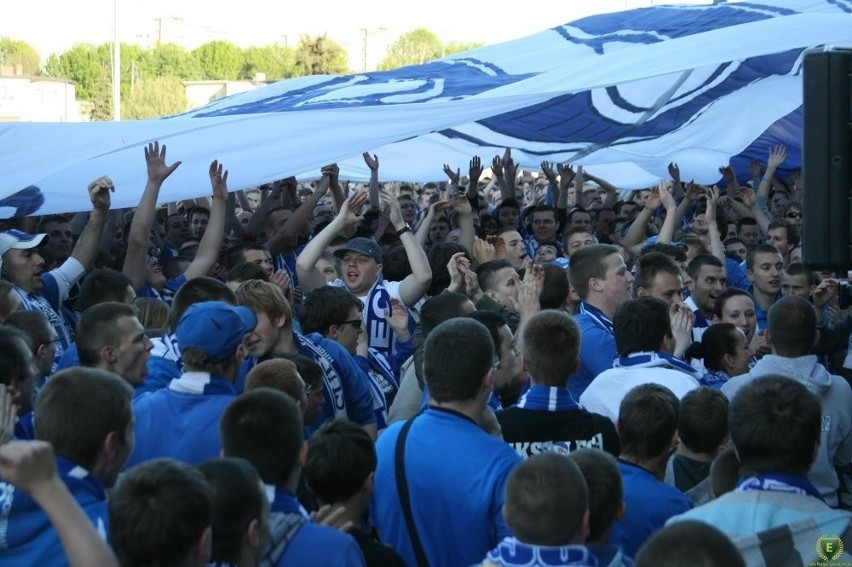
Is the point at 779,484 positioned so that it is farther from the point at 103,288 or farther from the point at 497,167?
the point at 497,167

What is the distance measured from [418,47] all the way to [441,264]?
129 meters

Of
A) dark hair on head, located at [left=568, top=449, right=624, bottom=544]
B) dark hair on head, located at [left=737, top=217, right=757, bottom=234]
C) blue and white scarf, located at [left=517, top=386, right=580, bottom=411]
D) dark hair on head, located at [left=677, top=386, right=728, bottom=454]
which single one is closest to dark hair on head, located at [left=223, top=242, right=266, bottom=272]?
blue and white scarf, located at [left=517, top=386, right=580, bottom=411]

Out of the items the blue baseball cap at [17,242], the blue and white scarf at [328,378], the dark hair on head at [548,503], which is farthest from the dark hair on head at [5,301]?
the dark hair on head at [548,503]

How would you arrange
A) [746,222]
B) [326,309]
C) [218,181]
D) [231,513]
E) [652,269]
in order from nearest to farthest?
[231,513] < [326,309] < [652,269] < [218,181] < [746,222]

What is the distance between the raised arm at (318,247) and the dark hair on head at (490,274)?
889mm

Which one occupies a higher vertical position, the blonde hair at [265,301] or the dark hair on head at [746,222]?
the blonde hair at [265,301]

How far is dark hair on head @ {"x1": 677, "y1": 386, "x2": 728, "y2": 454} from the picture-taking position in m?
4.46

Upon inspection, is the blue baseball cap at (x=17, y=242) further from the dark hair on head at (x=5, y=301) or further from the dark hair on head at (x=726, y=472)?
the dark hair on head at (x=726, y=472)

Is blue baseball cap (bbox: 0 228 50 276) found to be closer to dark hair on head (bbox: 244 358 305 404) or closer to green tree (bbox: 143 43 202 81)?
dark hair on head (bbox: 244 358 305 404)

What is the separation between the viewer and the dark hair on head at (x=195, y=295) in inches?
211

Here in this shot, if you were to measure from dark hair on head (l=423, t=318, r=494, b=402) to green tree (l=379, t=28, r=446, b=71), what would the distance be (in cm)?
12439

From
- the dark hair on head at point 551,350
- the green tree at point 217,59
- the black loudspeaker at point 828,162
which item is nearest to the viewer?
the black loudspeaker at point 828,162

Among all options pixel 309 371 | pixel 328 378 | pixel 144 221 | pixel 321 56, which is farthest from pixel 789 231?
pixel 321 56

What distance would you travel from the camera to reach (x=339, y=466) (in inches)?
146
